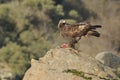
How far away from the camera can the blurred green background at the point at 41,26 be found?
56.5 m

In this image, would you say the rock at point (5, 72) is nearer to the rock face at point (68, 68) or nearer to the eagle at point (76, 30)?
the eagle at point (76, 30)

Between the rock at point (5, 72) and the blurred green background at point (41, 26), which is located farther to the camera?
the blurred green background at point (41, 26)

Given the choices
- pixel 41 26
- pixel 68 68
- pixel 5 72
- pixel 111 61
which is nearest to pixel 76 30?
pixel 68 68

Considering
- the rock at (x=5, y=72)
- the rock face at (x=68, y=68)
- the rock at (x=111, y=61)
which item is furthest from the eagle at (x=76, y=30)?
the rock at (x=5, y=72)

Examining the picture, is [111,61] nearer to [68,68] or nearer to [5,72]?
[68,68]

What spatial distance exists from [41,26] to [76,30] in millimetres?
52744

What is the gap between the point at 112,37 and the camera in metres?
61.2

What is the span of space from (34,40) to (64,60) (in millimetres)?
47612

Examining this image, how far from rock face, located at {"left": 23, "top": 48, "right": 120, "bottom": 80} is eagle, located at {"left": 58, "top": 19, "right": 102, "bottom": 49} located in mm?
714

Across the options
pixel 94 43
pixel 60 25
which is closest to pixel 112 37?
pixel 94 43

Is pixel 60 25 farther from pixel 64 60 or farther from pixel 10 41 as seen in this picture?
pixel 10 41

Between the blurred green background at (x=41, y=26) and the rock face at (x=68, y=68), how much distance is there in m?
34.2

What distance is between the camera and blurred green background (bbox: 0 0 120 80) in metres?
56.5

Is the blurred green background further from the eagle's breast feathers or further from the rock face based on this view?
the rock face
